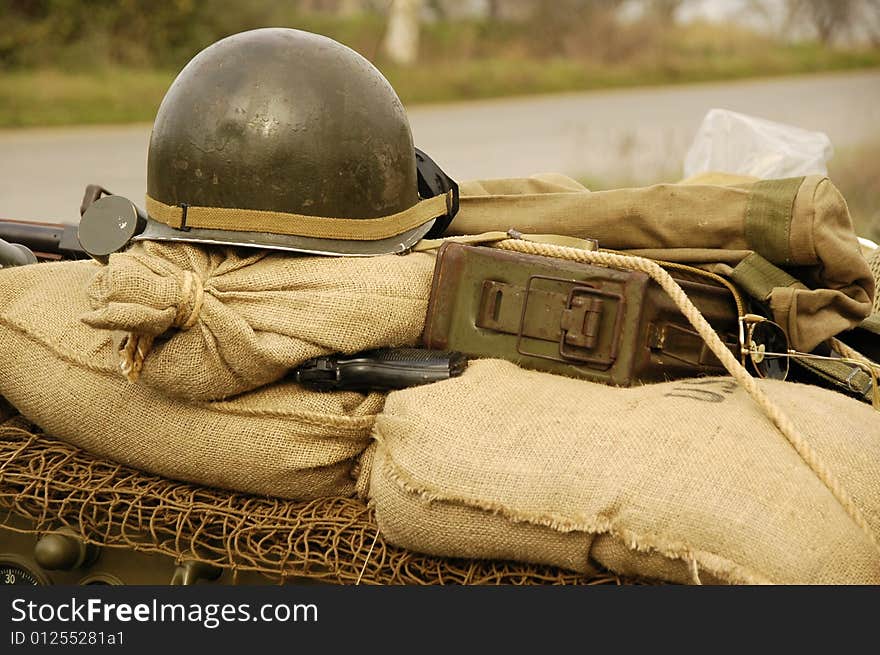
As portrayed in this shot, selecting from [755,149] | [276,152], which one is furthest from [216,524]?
[755,149]

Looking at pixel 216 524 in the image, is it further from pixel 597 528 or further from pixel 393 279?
pixel 597 528

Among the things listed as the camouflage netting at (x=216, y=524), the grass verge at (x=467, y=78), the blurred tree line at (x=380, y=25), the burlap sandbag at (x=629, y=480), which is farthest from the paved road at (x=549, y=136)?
the burlap sandbag at (x=629, y=480)

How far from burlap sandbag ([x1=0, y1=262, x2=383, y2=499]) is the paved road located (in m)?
5.99

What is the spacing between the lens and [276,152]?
81.2 inches

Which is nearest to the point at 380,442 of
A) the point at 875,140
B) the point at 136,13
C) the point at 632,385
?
the point at 632,385

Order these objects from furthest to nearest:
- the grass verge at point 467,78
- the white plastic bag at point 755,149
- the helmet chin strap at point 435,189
→ the grass verge at point 467,78 → the white plastic bag at point 755,149 → the helmet chin strap at point 435,189

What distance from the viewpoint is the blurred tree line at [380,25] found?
13422 millimetres

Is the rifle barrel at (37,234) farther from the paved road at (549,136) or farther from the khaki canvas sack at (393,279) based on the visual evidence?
the paved road at (549,136)

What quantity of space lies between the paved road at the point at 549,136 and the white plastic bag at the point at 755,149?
15.3 feet

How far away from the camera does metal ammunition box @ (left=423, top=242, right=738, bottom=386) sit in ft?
6.51

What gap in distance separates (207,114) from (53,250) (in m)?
1.03

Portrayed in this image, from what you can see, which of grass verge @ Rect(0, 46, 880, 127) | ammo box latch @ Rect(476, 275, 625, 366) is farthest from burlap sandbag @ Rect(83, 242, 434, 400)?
grass verge @ Rect(0, 46, 880, 127)

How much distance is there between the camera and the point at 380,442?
1.89 meters

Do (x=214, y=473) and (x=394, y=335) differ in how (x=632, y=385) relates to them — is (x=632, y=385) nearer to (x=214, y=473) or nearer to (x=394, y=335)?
(x=394, y=335)
